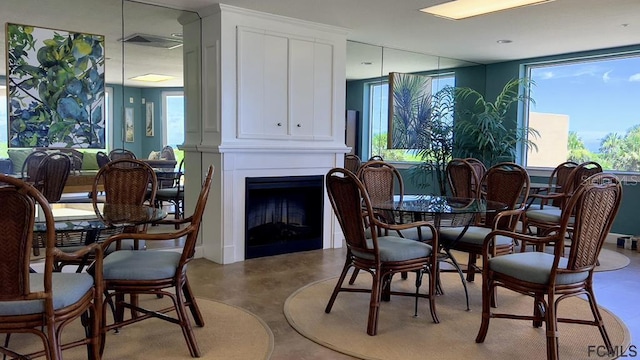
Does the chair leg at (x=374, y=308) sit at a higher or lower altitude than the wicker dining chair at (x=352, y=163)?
lower

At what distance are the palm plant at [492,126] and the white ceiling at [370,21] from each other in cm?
99

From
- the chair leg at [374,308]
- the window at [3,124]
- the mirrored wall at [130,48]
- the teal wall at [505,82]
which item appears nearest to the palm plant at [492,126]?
the teal wall at [505,82]

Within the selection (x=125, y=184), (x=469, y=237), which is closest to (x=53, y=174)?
(x=125, y=184)

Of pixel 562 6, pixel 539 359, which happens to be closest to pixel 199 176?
pixel 539 359

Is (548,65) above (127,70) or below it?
above

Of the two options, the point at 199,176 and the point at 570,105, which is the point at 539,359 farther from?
the point at 570,105

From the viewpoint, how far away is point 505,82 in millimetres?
7102

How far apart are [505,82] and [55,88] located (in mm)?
5747

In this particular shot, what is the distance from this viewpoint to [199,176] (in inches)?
188

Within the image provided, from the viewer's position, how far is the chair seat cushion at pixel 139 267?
8.08 ft

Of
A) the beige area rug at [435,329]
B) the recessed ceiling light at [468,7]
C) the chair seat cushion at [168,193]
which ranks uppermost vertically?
the recessed ceiling light at [468,7]

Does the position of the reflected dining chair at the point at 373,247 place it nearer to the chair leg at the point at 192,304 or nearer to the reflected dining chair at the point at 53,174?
the chair leg at the point at 192,304

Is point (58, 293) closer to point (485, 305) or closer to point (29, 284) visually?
point (29, 284)

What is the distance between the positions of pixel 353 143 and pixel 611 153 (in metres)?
3.16
